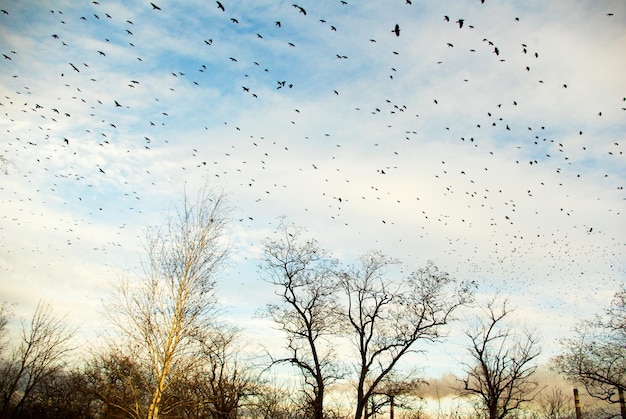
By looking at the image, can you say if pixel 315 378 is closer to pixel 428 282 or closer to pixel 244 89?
pixel 428 282

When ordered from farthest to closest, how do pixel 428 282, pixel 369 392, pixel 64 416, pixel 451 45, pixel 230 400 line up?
pixel 64 416 → pixel 230 400 → pixel 428 282 → pixel 369 392 → pixel 451 45

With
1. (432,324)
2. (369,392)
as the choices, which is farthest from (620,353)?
(369,392)

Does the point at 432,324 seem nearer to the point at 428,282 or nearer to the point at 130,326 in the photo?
the point at 428,282

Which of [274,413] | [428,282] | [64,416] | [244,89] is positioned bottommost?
[64,416]

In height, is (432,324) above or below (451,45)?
below

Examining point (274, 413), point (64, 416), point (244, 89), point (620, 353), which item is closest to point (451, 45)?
point (244, 89)

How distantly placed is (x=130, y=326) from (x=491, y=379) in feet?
84.8

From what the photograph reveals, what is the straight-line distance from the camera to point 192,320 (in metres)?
11.6

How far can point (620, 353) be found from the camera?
22.5 m

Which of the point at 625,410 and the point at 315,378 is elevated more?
the point at 315,378

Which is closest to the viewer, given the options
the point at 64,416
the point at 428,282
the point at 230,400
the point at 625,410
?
the point at 428,282

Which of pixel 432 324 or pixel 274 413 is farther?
pixel 274 413

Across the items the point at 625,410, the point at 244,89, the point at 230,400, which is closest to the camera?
the point at 244,89

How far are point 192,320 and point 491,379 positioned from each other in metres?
24.3
